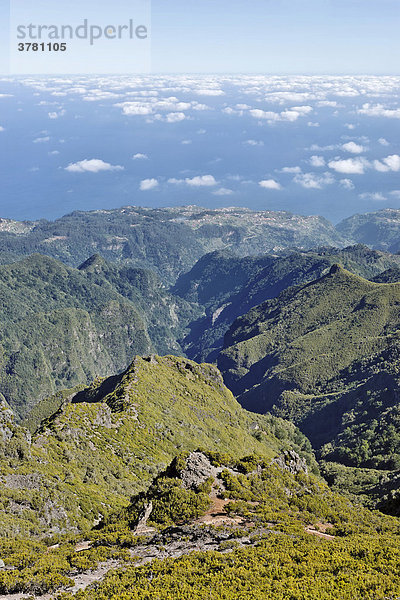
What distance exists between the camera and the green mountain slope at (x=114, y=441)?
5628 centimetres

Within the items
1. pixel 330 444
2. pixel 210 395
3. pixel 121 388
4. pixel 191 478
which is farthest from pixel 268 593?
pixel 330 444

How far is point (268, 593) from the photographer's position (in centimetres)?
2683

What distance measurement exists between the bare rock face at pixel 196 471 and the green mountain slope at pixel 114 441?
16.4 metres

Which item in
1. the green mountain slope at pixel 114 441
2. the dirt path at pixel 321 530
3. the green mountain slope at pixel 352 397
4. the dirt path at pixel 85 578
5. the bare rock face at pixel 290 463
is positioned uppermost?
the dirt path at pixel 85 578

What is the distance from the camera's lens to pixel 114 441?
3253 inches

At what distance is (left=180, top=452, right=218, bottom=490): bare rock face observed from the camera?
48.3 m

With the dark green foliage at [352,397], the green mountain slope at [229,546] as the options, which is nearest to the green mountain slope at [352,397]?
the dark green foliage at [352,397]

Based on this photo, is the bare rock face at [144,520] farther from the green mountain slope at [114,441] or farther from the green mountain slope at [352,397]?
the green mountain slope at [352,397]

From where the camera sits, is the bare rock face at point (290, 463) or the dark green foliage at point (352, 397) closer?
the bare rock face at point (290, 463)

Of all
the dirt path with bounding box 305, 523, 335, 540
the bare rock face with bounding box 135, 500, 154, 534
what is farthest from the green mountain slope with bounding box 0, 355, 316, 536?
the dirt path with bounding box 305, 523, 335, 540

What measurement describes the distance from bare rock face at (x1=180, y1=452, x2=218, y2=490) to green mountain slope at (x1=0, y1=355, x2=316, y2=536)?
1642cm

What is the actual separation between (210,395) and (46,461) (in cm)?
7073

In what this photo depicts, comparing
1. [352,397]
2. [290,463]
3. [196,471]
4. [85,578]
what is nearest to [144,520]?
[196,471]

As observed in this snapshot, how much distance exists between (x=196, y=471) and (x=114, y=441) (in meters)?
36.6
